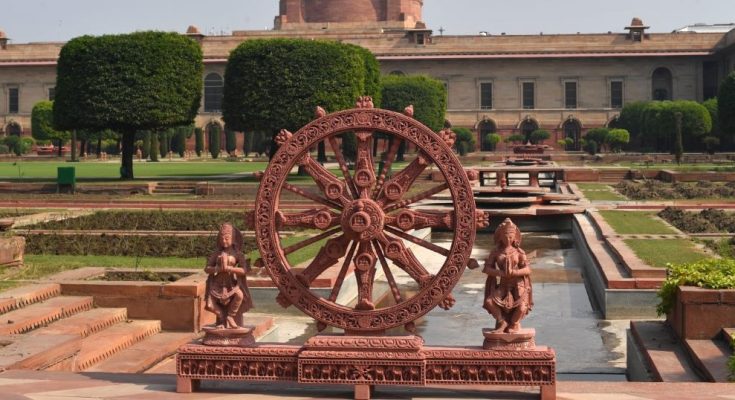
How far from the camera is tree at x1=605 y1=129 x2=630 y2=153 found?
169ft

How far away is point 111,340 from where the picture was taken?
780 centimetres

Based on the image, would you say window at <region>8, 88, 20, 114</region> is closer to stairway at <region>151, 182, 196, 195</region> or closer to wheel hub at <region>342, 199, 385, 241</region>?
stairway at <region>151, 182, 196, 195</region>

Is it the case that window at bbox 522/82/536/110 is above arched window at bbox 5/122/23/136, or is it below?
above

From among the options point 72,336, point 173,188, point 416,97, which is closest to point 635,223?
point 72,336

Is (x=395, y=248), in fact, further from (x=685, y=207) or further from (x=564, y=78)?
(x=564, y=78)

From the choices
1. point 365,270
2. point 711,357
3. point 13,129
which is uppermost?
point 13,129

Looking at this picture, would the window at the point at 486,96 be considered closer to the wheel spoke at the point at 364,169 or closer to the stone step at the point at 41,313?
the stone step at the point at 41,313

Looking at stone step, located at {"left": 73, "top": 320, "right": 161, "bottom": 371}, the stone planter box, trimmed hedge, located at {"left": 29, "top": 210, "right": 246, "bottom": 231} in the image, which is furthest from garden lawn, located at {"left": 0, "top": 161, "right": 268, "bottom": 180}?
the stone planter box

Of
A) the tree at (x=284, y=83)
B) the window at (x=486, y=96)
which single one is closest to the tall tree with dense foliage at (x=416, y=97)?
the window at (x=486, y=96)

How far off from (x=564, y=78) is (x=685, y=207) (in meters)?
43.1

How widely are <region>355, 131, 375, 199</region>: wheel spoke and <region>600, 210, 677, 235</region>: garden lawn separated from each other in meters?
9.28

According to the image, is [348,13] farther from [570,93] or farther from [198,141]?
[198,141]

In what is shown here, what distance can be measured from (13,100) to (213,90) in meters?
11.5

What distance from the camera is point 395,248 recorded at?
563cm
